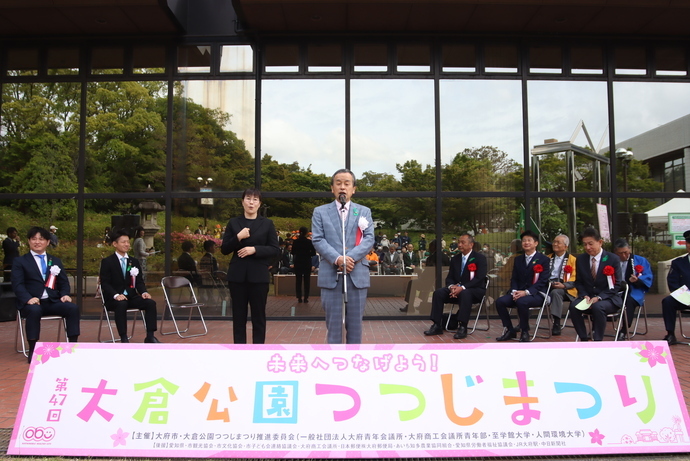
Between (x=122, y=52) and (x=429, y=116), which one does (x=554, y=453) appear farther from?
(x=122, y=52)

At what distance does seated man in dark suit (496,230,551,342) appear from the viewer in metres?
5.88

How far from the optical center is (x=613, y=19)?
7.27 meters

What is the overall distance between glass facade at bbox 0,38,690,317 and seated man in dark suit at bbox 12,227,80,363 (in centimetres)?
264

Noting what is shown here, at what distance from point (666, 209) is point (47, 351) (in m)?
8.93

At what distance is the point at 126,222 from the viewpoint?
795 cm

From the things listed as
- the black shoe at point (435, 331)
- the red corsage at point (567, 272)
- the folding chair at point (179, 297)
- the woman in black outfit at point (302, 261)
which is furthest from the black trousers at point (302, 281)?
the red corsage at point (567, 272)

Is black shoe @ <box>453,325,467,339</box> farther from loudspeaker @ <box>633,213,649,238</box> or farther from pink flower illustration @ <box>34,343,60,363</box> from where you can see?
pink flower illustration @ <box>34,343,60,363</box>

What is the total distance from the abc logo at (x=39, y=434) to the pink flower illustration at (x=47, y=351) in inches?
14.0

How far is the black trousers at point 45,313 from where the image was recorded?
15.9 feet

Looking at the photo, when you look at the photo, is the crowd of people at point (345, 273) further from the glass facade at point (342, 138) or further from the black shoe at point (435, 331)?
the glass facade at point (342, 138)

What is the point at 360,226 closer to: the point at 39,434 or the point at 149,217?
the point at 39,434

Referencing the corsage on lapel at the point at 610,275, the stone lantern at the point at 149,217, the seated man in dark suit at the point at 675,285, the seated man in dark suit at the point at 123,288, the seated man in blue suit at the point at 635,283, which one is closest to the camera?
the corsage on lapel at the point at 610,275

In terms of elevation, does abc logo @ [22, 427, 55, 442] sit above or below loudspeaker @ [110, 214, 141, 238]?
below

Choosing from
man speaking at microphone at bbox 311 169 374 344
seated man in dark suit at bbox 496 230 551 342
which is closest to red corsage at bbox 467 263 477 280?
seated man in dark suit at bbox 496 230 551 342
